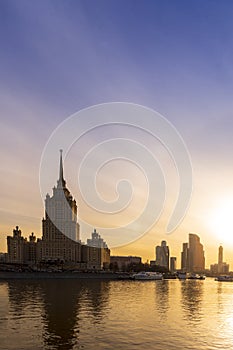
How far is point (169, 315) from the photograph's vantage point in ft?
218

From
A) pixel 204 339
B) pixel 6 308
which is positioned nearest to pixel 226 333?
pixel 204 339

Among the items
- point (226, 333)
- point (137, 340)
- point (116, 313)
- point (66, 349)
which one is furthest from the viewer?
point (116, 313)

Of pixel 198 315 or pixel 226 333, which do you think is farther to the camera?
pixel 198 315

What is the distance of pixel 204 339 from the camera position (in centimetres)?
4603

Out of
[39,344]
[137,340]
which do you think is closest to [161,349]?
[137,340]

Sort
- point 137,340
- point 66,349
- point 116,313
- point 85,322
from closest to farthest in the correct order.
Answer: point 66,349 < point 137,340 < point 85,322 < point 116,313

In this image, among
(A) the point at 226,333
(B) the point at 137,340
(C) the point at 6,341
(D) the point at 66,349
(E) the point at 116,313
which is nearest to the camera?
(D) the point at 66,349

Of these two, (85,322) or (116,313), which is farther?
(116,313)

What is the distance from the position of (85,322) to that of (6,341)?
15891 mm

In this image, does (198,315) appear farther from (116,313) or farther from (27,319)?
(27,319)

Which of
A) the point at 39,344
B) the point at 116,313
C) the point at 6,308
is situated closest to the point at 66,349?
the point at 39,344

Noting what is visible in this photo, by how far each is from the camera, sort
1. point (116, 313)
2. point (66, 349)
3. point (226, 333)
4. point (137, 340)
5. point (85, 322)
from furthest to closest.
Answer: point (116, 313) → point (85, 322) → point (226, 333) → point (137, 340) → point (66, 349)

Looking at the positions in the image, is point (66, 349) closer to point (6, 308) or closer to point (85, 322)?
point (85, 322)

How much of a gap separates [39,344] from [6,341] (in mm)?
3811
